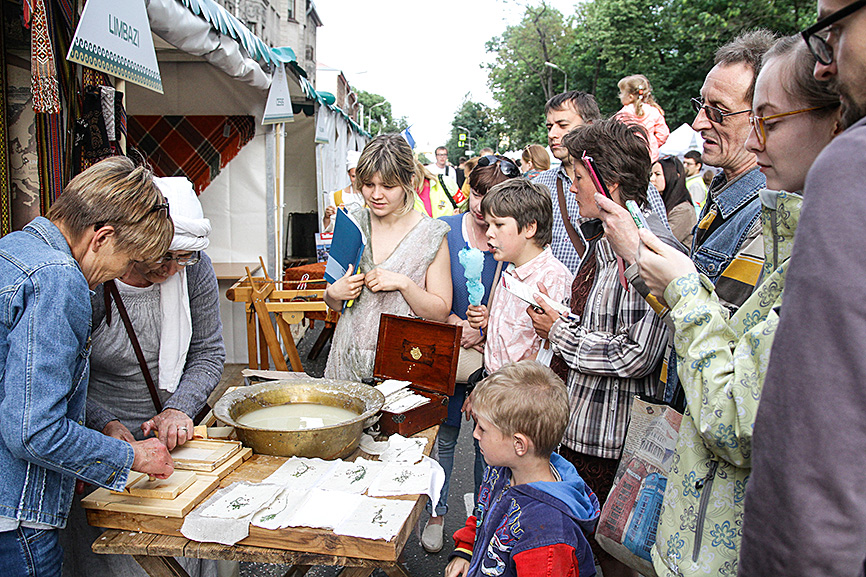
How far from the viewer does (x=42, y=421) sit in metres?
1.38

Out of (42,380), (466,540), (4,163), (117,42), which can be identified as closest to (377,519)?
(466,540)

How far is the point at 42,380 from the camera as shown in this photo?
139 cm

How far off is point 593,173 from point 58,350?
5.34 feet

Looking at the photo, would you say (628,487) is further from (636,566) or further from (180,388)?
(180,388)

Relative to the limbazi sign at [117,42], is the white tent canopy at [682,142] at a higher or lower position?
higher

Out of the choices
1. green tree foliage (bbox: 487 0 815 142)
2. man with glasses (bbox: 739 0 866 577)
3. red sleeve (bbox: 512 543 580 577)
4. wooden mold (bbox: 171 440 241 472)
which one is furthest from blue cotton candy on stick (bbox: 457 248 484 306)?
green tree foliage (bbox: 487 0 815 142)

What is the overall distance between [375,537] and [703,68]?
25417mm

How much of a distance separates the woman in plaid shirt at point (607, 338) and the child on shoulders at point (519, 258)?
1.53ft

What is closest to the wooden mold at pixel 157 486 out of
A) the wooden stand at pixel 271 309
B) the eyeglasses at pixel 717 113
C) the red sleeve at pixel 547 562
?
the red sleeve at pixel 547 562

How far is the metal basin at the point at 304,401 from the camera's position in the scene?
1831 mm

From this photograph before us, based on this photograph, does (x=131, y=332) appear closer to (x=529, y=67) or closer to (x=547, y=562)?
(x=547, y=562)

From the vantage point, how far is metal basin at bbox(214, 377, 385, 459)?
183 centimetres

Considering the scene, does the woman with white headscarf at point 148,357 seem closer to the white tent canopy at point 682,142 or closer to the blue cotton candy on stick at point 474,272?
the blue cotton candy on stick at point 474,272

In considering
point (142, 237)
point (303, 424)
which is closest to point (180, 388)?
point (303, 424)
